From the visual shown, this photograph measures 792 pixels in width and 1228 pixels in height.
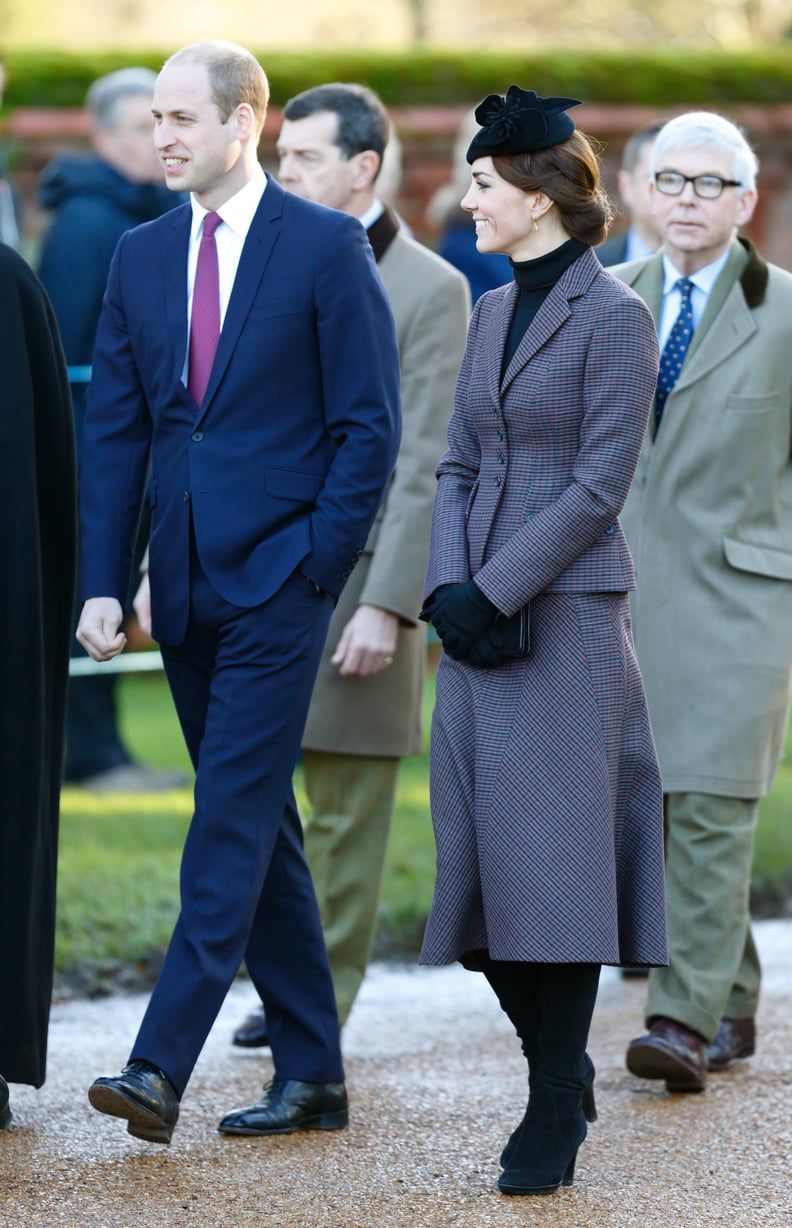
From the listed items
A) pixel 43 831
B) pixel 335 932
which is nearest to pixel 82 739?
pixel 335 932

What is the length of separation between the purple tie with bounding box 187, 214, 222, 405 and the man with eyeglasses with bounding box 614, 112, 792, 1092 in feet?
4.26

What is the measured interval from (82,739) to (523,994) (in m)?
4.71

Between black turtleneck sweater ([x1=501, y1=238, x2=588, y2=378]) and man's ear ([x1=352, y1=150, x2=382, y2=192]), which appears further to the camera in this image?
man's ear ([x1=352, y1=150, x2=382, y2=192])

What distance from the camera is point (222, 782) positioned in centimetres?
424

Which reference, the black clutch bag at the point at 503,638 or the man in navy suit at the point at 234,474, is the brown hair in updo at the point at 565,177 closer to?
the man in navy suit at the point at 234,474

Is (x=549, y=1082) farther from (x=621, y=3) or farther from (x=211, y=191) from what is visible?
(x=621, y=3)

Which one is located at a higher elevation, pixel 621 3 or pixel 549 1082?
pixel 621 3

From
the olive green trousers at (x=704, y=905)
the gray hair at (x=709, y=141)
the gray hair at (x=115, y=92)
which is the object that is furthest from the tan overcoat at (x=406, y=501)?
the gray hair at (x=115, y=92)

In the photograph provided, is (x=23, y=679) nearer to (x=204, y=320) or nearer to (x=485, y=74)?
(x=204, y=320)

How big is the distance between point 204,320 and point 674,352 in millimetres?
1377

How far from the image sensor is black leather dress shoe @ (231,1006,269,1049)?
209 inches

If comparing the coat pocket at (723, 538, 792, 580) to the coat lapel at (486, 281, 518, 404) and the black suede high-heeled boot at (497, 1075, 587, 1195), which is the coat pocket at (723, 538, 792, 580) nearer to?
the coat lapel at (486, 281, 518, 404)

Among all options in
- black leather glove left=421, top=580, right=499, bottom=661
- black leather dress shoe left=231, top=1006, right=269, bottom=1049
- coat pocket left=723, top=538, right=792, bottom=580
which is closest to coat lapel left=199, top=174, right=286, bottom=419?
black leather glove left=421, top=580, right=499, bottom=661

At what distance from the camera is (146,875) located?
6.78 m
